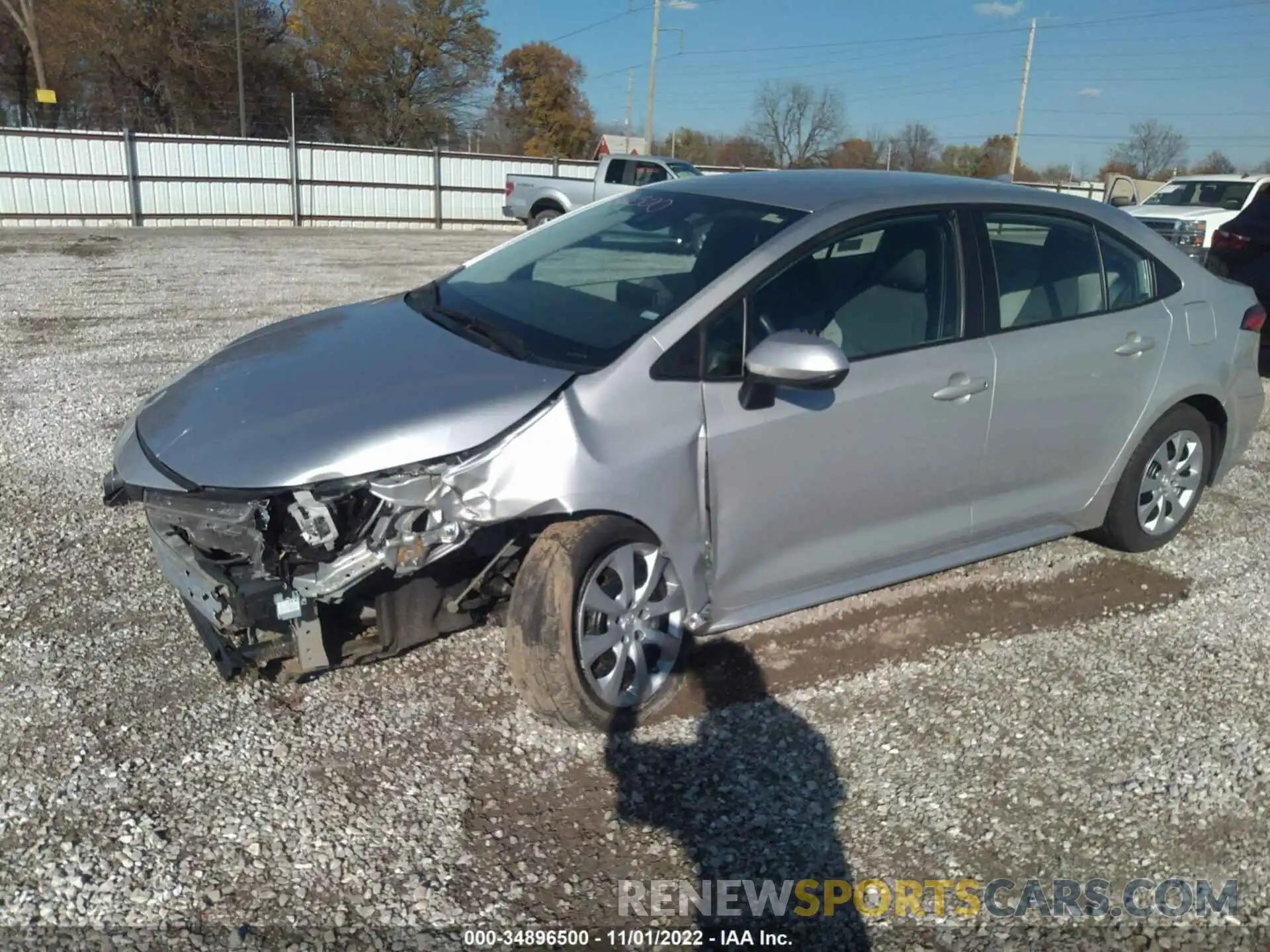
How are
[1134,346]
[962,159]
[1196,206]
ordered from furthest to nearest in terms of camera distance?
[962,159]
[1196,206]
[1134,346]

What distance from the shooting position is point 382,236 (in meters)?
21.5

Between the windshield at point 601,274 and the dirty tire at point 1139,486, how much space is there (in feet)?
6.94

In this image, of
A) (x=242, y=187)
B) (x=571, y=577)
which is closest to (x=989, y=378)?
(x=571, y=577)

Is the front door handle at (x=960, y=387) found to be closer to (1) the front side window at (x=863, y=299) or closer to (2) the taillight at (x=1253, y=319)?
(1) the front side window at (x=863, y=299)

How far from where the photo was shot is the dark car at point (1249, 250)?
873 cm

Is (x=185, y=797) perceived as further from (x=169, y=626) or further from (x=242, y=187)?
(x=242, y=187)

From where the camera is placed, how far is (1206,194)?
1585cm

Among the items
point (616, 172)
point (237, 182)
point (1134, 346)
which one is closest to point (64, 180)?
point (237, 182)

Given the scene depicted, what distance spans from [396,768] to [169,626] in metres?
1.27

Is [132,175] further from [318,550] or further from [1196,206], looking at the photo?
[318,550]

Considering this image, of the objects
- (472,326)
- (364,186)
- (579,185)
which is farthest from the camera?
(364,186)

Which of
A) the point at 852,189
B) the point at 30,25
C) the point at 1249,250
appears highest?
the point at 30,25

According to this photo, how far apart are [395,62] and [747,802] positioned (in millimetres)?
42566

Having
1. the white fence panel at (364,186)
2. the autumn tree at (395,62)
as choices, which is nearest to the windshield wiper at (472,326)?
the white fence panel at (364,186)
